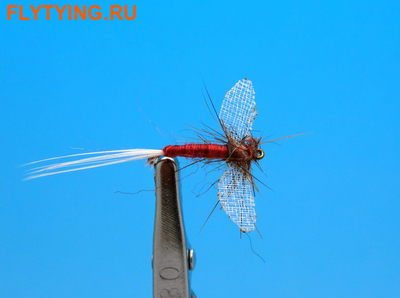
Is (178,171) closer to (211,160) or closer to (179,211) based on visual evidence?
(179,211)

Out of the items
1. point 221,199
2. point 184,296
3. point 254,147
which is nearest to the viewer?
point 184,296

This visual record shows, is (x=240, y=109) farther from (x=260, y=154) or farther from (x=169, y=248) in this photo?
(x=169, y=248)

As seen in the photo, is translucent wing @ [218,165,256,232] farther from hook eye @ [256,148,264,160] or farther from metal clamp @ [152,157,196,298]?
metal clamp @ [152,157,196,298]

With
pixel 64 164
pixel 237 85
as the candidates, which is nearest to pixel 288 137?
pixel 237 85

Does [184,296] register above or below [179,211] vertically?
below

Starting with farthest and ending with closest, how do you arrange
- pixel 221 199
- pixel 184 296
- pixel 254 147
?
pixel 254 147 → pixel 221 199 → pixel 184 296

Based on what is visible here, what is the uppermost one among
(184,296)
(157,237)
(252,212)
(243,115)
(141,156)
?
(243,115)
